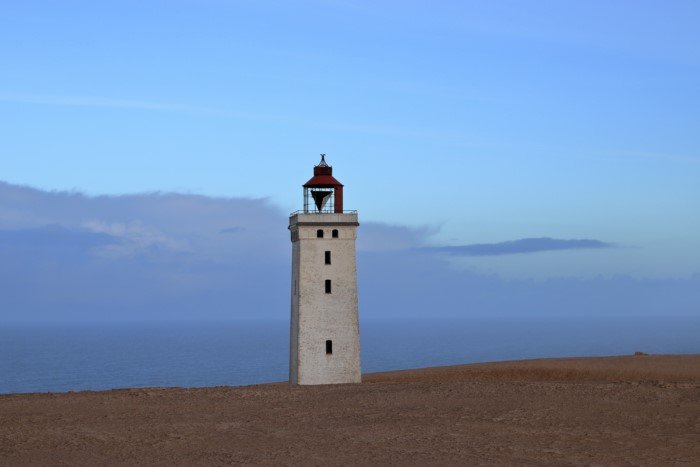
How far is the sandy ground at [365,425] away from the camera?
Result: 20.6 metres

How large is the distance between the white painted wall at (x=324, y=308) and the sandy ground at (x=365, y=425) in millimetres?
6727

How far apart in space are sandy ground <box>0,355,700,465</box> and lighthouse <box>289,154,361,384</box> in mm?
6733

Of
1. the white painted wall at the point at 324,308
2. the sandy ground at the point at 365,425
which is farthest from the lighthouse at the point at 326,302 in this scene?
the sandy ground at the point at 365,425

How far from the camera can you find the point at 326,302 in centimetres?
3684

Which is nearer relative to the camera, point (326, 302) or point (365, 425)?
point (365, 425)

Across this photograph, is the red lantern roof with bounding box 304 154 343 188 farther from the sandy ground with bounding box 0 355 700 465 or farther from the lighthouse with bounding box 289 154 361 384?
the sandy ground with bounding box 0 355 700 465

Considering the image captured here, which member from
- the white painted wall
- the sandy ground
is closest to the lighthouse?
the white painted wall

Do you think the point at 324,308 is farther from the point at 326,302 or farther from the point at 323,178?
the point at 323,178

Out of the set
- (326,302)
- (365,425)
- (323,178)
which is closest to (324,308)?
(326,302)

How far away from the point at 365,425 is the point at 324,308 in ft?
44.4

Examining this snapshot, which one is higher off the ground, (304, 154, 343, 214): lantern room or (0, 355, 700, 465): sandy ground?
(304, 154, 343, 214): lantern room

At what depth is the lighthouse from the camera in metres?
36.8

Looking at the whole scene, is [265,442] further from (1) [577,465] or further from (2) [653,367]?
(2) [653,367]

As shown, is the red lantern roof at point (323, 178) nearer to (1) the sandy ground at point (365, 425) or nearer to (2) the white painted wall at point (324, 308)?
(2) the white painted wall at point (324, 308)
